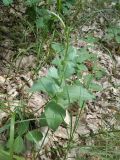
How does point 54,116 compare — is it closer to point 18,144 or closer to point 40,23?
Answer: point 18,144

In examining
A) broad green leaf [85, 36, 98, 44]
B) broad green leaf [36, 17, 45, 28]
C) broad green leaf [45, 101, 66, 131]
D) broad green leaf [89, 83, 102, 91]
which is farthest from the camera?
broad green leaf [85, 36, 98, 44]

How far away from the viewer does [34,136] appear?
201 centimetres

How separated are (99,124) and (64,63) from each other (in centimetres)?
63

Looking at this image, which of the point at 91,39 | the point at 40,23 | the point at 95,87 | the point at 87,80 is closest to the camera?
the point at 95,87

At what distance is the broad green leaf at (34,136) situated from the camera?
78.8 inches

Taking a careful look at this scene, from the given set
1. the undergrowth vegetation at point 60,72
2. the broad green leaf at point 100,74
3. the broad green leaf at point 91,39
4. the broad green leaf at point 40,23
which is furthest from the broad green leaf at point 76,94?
the broad green leaf at point 91,39

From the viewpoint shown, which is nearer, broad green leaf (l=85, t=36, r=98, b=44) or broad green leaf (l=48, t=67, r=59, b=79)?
broad green leaf (l=48, t=67, r=59, b=79)

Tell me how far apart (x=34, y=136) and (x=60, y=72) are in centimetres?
38

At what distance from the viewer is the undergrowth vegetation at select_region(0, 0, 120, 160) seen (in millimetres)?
1962

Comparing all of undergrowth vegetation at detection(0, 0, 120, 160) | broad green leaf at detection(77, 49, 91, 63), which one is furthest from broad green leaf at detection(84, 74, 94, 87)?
broad green leaf at detection(77, 49, 91, 63)

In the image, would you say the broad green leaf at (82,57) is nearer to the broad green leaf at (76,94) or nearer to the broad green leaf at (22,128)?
the broad green leaf at (76,94)

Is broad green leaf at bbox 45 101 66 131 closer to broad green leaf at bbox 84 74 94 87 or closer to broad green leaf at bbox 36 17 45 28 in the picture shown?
broad green leaf at bbox 84 74 94 87

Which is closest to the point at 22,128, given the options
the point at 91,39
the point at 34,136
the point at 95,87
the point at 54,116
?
the point at 34,136

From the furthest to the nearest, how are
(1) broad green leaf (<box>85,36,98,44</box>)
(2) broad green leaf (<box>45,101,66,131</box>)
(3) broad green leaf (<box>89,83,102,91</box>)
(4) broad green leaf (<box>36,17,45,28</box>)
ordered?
(1) broad green leaf (<box>85,36,98,44</box>) < (4) broad green leaf (<box>36,17,45,28</box>) < (3) broad green leaf (<box>89,83,102,91</box>) < (2) broad green leaf (<box>45,101,66,131</box>)
